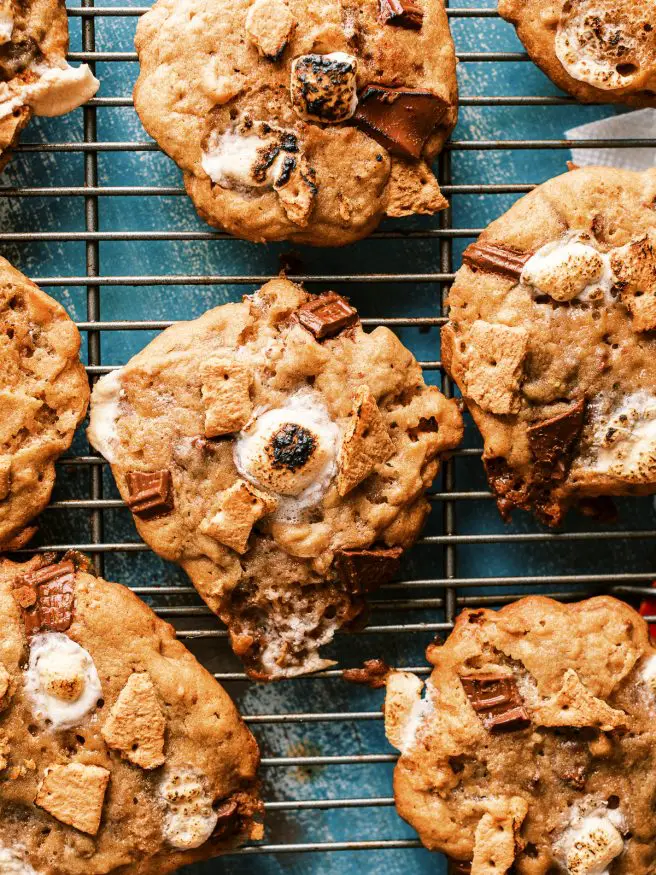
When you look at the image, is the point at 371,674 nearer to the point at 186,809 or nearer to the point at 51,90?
the point at 186,809

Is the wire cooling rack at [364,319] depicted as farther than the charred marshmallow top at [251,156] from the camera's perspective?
Yes

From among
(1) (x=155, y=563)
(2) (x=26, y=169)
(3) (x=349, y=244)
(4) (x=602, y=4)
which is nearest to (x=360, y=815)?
(1) (x=155, y=563)

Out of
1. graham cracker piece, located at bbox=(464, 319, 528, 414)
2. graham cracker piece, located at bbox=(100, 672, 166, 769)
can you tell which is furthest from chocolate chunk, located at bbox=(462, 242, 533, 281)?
graham cracker piece, located at bbox=(100, 672, 166, 769)

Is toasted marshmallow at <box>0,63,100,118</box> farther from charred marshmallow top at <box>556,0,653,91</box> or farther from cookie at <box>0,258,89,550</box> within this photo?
charred marshmallow top at <box>556,0,653,91</box>

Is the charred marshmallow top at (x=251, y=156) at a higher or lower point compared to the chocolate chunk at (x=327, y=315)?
higher

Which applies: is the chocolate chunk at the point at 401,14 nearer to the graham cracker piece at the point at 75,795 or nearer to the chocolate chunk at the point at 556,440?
the chocolate chunk at the point at 556,440

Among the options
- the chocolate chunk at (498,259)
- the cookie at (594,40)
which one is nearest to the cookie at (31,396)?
the chocolate chunk at (498,259)

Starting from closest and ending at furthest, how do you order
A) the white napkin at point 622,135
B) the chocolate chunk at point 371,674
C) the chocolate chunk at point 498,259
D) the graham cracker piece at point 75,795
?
the graham cracker piece at point 75,795
the chocolate chunk at point 498,259
the chocolate chunk at point 371,674
the white napkin at point 622,135
